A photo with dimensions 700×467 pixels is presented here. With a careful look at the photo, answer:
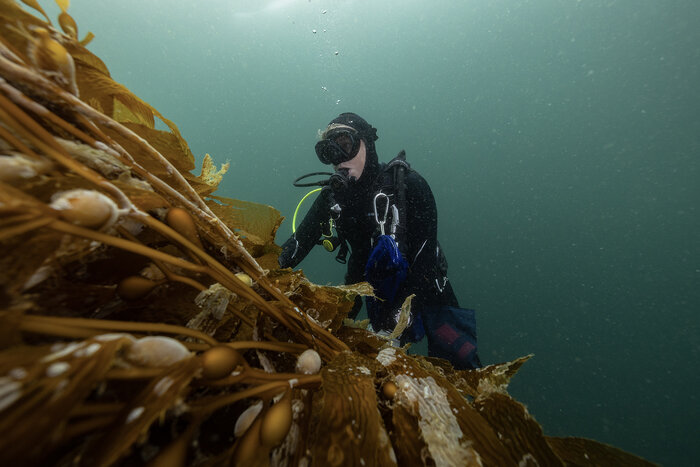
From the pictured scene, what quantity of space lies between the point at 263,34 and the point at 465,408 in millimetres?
46848

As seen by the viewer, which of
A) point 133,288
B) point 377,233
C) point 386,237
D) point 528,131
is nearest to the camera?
point 133,288

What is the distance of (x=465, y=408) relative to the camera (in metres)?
0.69

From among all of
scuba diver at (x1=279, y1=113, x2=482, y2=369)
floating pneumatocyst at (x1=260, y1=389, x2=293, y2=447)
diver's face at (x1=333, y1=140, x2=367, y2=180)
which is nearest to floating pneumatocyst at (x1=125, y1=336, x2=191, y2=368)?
floating pneumatocyst at (x1=260, y1=389, x2=293, y2=447)

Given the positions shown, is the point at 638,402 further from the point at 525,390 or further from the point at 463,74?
the point at 463,74

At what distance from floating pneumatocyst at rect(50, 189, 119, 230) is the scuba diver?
2.23m

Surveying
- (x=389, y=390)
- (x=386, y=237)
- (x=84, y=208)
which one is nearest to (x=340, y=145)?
(x=386, y=237)

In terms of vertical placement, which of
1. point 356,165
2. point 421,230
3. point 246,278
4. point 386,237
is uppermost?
point 356,165

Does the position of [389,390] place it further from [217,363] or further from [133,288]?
[133,288]

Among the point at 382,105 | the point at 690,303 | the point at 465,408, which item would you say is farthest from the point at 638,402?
the point at 382,105

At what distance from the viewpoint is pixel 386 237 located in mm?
2609

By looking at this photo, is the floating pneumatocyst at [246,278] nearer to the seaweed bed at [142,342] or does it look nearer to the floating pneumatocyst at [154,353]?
the seaweed bed at [142,342]

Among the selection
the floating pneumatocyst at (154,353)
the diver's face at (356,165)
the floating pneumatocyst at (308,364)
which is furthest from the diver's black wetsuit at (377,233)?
the floating pneumatocyst at (154,353)

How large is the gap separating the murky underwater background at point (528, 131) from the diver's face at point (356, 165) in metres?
25.7

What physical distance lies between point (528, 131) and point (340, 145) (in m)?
53.3
